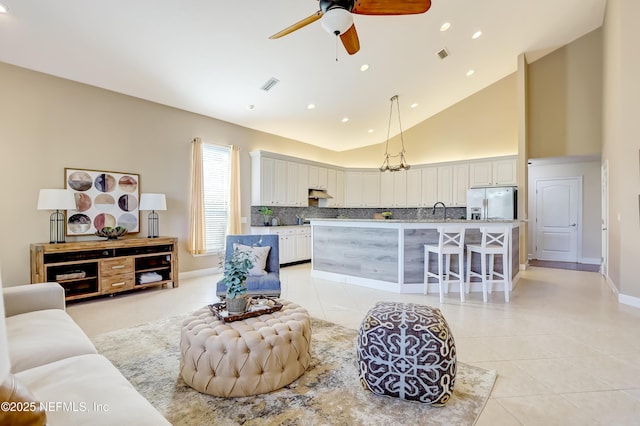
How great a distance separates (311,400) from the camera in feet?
6.81

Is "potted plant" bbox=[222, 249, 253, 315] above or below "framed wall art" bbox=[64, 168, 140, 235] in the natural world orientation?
below

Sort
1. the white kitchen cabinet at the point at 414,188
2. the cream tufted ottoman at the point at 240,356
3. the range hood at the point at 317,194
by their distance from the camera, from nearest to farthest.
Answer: the cream tufted ottoman at the point at 240,356, the range hood at the point at 317,194, the white kitchen cabinet at the point at 414,188

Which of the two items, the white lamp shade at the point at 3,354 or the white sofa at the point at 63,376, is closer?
the white lamp shade at the point at 3,354

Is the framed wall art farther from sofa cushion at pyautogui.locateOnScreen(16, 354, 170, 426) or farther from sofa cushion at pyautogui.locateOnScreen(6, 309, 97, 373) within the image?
sofa cushion at pyautogui.locateOnScreen(16, 354, 170, 426)

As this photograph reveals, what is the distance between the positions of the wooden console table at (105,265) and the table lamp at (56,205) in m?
0.32

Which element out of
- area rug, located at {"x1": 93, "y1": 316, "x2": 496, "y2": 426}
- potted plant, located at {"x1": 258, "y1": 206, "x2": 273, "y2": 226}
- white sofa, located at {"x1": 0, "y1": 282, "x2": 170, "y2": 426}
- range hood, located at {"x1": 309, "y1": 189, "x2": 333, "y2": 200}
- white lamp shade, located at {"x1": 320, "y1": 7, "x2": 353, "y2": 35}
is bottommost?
area rug, located at {"x1": 93, "y1": 316, "x2": 496, "y2": 426}

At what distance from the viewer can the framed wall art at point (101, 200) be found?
453cm

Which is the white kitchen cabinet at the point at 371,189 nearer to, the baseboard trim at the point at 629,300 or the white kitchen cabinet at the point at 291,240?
the white kitchen cabinet at the point at 291,240

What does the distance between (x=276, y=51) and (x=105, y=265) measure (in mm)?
4019

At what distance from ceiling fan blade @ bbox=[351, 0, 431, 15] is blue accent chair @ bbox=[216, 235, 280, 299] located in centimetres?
274

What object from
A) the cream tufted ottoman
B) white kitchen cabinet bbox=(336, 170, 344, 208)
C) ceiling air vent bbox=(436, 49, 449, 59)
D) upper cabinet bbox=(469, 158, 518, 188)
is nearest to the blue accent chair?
the cream tufted ottoman

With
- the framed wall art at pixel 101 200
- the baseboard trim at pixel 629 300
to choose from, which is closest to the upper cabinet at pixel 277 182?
the framed wall art at pixel 101 200

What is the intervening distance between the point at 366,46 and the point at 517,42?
330 centimetres

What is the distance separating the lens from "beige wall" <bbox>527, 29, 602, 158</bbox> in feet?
20.5
